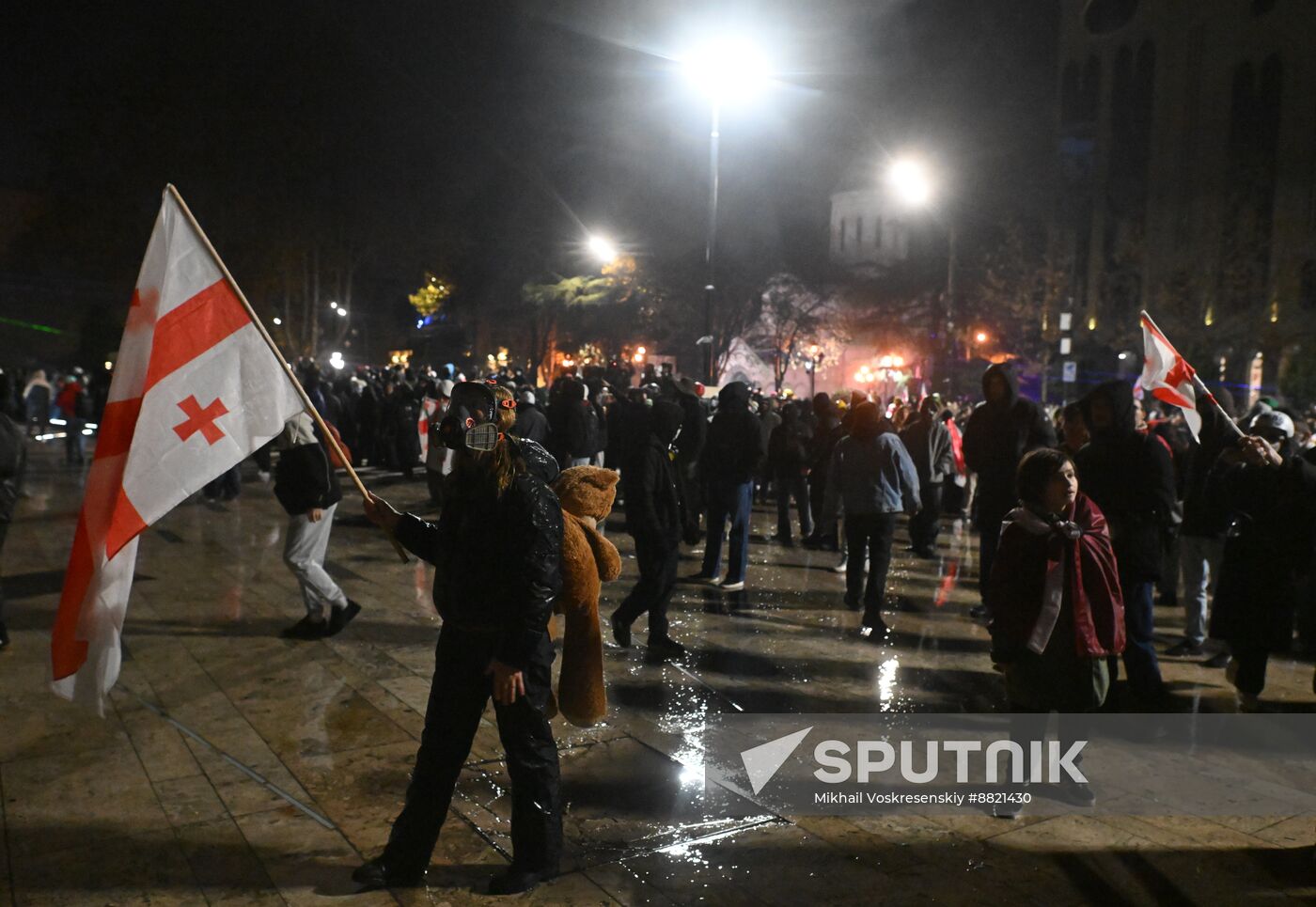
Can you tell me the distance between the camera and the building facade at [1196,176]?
156 feet

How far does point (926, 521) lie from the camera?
12.2 m

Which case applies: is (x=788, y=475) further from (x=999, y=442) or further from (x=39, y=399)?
(x=39, y=399)

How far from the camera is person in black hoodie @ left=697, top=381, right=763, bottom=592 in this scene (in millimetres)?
9047

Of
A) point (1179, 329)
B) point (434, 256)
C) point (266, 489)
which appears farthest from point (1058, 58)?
point (266, 489)

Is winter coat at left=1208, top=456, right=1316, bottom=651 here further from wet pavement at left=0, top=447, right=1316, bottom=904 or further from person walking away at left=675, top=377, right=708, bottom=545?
person walking away at left=675, top=377, right=708, bottom=545

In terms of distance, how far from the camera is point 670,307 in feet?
124

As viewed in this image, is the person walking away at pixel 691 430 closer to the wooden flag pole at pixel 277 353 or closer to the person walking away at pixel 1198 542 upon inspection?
the person walking away at pixel 1198 542

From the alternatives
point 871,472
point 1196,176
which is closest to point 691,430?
point 871,472

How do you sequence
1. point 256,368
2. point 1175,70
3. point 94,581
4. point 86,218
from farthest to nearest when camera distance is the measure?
point 1175,70
point 86,218
point 256,368
point 94,581

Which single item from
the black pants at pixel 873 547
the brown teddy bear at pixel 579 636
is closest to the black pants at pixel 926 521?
the black pants at pixel 873 547

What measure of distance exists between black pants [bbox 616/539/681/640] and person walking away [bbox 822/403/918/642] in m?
1.76

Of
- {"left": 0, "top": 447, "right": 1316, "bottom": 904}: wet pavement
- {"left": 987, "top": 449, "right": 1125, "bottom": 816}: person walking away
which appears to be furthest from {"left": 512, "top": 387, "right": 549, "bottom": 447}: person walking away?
{"left": 987, "top": 449, "right": 1125, "bottom": 816}: person walking away

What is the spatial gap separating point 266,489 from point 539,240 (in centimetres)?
2407

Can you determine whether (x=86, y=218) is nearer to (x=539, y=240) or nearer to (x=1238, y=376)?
(x=539, y=240)
